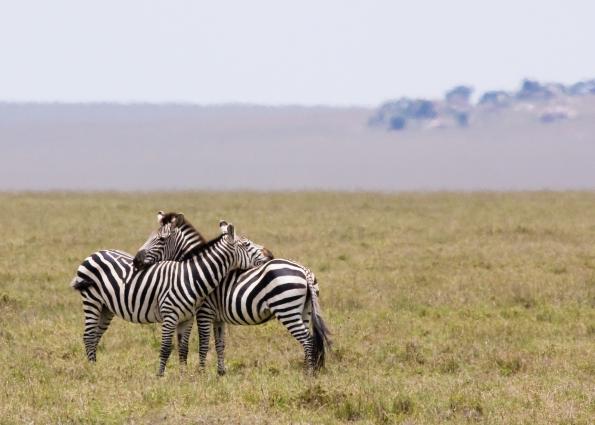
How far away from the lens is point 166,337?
10.8 meters

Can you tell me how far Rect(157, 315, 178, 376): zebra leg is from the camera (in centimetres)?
1076

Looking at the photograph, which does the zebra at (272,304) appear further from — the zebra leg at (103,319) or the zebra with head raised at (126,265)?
the zebra leg at (103,319)

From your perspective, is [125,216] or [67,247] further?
[125,216]

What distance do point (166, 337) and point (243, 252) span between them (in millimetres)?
1217

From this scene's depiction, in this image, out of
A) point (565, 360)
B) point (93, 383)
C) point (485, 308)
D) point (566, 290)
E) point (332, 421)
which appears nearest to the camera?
point (332, 421)

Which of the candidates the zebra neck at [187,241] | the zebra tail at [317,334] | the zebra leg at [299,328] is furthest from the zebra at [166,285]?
the zebra tail at [317,334]

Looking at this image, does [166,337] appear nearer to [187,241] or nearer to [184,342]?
[184,342]

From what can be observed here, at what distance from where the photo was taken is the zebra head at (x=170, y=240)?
11.3 metres

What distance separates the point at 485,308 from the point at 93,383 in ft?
23.7

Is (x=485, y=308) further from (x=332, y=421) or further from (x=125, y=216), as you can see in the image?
(x=125, y=216)

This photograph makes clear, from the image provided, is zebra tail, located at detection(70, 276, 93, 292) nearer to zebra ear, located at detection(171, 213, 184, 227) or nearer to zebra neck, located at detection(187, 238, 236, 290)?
zebra ear, located at detection(171, 213, 184, 227)

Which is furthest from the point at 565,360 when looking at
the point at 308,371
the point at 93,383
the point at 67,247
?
the point at 67,247

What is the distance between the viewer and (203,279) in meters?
10.8

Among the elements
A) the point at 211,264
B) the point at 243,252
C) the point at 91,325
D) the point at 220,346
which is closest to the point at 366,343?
the point at 220,346
